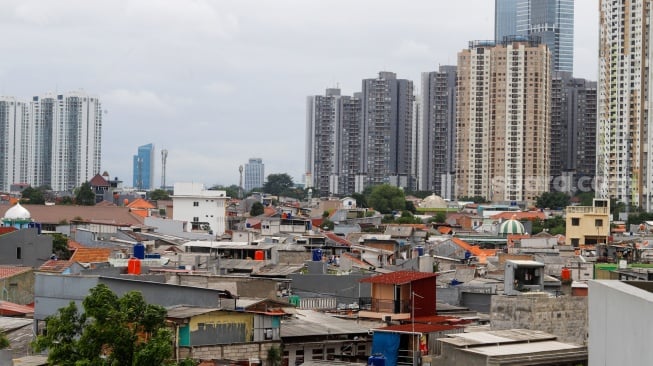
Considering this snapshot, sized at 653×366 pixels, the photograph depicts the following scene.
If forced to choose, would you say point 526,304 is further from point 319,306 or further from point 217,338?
point 319,306

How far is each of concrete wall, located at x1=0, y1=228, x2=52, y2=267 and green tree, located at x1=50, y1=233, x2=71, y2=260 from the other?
1.28 meters

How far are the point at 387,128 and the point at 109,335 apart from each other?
126 m

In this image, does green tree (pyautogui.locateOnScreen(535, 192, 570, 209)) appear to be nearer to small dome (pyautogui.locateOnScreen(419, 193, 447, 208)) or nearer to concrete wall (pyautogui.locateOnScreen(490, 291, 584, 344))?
small dome (pyautogui.locateOnScreen(419, 193, 447, 208))

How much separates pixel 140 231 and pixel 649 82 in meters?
50.0

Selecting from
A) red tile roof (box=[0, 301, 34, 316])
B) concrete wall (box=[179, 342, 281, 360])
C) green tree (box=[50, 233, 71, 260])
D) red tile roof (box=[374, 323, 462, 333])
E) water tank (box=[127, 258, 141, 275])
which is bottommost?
Answer: concrete wall (box=[179, 342, 281, 360])

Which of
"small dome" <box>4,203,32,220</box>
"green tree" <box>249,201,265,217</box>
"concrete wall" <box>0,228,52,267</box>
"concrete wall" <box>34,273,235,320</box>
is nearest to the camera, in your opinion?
"concrete wall" <box>34,273,235,320</box>

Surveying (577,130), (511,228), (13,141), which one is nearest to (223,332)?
(511,228)

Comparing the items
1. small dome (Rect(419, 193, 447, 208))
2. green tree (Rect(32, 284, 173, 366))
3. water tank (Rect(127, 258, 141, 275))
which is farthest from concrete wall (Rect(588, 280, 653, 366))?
small dome (Rect(419, 193, 447, 208))

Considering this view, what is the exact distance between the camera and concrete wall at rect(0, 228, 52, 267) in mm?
30594

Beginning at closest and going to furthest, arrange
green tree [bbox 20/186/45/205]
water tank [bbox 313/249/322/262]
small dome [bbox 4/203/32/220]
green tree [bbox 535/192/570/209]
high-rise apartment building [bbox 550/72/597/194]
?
water tank [bbox 313/249/322/262]
small dome [bbox 4/203/32/220]
green tree [bbox 20/186/45/205]
green tree [bbox 535/192/570/209]
high-rise apartment building [bbox 550/72/597/194]

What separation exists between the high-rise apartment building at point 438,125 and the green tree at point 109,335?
11995 cm

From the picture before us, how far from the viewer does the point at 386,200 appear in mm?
96562

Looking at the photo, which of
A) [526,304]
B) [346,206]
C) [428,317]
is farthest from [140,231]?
[346,206]

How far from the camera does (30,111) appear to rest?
5433 inches
